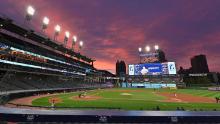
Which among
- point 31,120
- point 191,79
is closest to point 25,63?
point 31,120

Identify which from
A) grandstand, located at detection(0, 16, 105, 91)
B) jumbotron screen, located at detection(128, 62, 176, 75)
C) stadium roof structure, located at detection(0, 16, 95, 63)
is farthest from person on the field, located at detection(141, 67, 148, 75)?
stadium roof structure, located at detection(0, 16, 95, 63)

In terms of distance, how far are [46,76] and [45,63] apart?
6.22m

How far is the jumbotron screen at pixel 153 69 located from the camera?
97169 mm

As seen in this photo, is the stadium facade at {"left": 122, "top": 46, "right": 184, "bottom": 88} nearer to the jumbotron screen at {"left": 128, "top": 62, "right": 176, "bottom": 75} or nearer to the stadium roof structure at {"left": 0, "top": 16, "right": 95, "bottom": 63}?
the jumbotron screen at {"left": 128, "top": 62, "right": 176, "bottom": 75}

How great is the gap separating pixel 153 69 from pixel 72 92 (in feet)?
179

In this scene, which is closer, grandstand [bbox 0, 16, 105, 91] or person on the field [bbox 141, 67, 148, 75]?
grandstand [bbox 0, 16, 105, 91]

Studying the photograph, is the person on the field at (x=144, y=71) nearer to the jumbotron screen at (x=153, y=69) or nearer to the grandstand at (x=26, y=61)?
the jumbotron screen at (x=153, y=69)

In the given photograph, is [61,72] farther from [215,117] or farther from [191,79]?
[191,79]

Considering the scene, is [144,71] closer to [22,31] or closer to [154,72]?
[154,72]

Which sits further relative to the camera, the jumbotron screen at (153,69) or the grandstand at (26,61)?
the jumbotron screen at (153,69)

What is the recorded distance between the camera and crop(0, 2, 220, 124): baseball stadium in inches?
527

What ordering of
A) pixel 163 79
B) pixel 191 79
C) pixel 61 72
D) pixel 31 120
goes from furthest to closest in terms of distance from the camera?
pixel 191 79
pixel 163 79
pixel 61 72
pixel 31 120

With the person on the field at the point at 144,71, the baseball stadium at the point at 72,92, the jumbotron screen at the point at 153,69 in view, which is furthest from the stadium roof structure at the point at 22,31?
the person on the field at the point at 144,71

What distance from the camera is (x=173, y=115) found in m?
13.5
